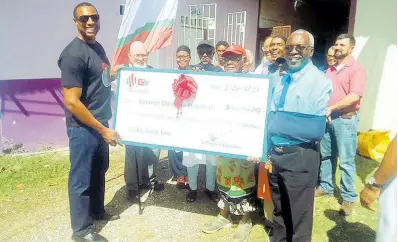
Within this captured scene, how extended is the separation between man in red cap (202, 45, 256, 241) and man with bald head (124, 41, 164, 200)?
3.54 feet

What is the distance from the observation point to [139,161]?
4.13 metres

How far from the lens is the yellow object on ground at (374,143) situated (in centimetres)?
558

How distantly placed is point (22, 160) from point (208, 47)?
3.46m

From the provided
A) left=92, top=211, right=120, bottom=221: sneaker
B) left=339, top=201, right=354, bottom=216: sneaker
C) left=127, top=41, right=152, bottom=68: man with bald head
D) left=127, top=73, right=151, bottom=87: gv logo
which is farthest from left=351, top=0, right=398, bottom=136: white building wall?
left=92, top=211, right=120, bottom=221: sneaker

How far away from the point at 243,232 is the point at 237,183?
48 cm

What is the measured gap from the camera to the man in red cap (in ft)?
10.5

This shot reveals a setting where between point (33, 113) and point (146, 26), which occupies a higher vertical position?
point (146, 26)

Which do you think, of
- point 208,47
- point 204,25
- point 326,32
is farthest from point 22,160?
point 326,32

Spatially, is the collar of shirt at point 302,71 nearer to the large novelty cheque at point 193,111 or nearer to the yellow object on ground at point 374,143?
the large novelty cheque at point 193,111

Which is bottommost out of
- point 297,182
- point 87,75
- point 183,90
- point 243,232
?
point 243,232

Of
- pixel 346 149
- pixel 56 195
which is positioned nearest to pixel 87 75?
pixel 56 195

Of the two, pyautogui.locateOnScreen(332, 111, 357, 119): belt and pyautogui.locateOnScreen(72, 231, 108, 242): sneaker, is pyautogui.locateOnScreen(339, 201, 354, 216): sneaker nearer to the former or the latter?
pyautogui.locateOnScreen(332, 111, 357, 119): belt

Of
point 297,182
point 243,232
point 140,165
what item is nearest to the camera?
point 297,182

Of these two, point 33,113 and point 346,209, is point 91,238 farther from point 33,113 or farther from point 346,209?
point 33,113
